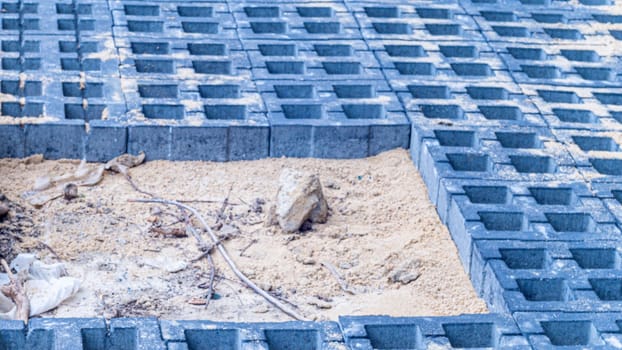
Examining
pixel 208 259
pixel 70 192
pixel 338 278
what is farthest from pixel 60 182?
pixel 338 278

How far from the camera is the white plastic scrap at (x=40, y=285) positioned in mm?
5207

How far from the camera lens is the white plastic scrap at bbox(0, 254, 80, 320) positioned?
5.21m

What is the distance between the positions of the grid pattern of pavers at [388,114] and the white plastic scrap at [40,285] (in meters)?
0.45

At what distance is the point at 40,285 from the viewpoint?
5.42 metres

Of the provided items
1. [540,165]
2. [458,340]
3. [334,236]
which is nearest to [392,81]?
[540,165]

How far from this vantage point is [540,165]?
6633 mm

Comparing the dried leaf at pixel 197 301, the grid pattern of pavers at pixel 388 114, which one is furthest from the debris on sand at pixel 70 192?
the dried leaf at pixel 197 301

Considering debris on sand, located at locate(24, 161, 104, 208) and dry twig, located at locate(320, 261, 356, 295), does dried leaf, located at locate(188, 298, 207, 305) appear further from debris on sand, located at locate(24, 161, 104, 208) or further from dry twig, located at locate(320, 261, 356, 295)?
debris on sand, located at locate(24, 161, 104, 208)

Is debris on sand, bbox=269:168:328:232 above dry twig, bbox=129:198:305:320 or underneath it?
above

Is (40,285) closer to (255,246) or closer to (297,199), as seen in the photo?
(255,246)

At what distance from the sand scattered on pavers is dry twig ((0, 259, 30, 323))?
184mm

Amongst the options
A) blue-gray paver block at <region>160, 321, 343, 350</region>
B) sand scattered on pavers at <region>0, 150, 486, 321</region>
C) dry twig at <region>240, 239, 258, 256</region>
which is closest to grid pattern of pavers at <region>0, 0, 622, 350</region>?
blue-gray paver block at <region>160, 321, 343, 350</region>

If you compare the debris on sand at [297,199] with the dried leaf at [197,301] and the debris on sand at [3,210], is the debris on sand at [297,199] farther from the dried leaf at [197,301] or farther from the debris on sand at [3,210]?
the debris on sand at [3,210]

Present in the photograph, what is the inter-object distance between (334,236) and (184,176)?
3.45 ft
